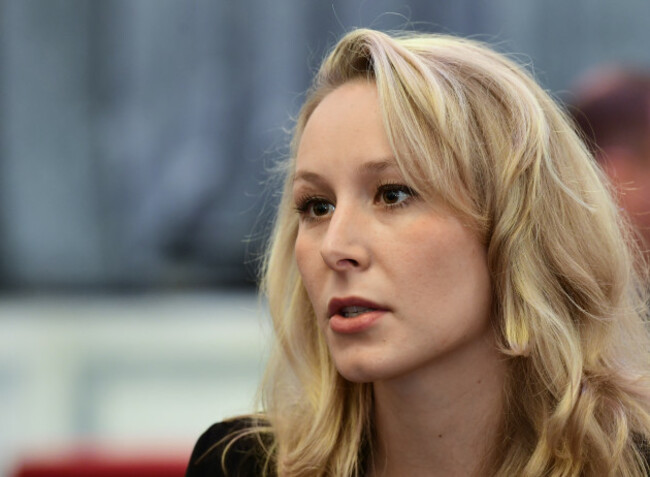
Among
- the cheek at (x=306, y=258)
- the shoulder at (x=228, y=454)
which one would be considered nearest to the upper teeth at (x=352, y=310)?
the cheek at (x=306, y=258)

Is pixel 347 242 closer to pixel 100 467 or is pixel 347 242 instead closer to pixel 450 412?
pixel 450 412

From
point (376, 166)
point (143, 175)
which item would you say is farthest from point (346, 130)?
point (143, 175)

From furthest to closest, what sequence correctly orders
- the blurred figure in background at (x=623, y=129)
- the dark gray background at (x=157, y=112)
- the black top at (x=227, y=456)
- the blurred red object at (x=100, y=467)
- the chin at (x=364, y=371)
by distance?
the dark gray background at (x=157, y=112) < the blurred red object at (x=100, y=467) < the blurred figure in background at (x=623, y=129) < the black top at (x=227, y=456) < the chin at (x=364, y=371)

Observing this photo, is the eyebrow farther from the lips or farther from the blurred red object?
the blurred red object

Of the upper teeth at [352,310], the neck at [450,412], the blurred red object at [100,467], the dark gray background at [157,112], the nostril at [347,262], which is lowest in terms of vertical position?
the blurred red object at [100,467]

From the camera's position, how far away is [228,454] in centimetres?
237

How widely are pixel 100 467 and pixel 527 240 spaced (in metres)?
1.75

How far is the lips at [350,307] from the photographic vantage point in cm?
194

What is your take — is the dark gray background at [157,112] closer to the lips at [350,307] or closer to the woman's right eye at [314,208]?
the woman's right eye at [314,208]

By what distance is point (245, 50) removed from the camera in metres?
5.19

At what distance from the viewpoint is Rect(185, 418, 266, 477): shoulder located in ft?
7.70

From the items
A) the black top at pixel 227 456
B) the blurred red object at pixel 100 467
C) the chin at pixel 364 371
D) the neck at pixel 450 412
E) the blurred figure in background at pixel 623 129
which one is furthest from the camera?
the blurred red object at pixel 100 467

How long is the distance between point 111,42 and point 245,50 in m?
0.62

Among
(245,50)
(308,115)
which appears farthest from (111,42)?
(308,115)
